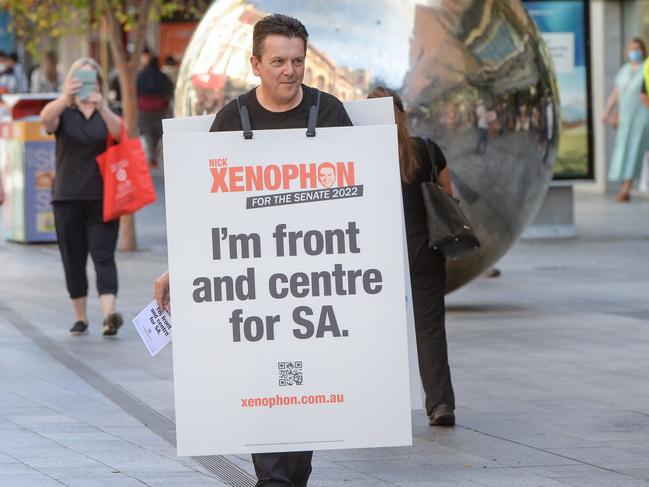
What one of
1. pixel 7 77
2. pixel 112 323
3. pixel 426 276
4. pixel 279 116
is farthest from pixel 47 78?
pixel 279 116

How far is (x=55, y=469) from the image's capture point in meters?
6.47

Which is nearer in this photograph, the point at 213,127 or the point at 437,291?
the point at 213,127

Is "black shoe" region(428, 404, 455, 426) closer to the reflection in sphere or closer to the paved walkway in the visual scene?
the paved walkway

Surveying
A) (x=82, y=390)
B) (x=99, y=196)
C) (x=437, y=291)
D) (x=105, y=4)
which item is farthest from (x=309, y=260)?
(x=105, y=4)

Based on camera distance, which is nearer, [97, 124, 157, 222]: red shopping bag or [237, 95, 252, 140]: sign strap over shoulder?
[237, 95, 252, 140]: sign strap over shoulder

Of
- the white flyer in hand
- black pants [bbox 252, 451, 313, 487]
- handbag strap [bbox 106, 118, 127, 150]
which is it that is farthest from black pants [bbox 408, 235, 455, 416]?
handbag strap [bbox 106, 118, 127, 150]

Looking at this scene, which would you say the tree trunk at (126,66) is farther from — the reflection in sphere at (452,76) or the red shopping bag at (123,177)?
the red shopping bag at (123,177)

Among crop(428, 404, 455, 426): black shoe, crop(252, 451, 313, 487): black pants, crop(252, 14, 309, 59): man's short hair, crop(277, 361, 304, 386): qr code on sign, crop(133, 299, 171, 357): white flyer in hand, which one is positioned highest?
crop(252, 14, 309, 59): man's short hair

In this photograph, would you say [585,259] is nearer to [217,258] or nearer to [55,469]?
[55,469]

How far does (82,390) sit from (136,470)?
1.98 metres

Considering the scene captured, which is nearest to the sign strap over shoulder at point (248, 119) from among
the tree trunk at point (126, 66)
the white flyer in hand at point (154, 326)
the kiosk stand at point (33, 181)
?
the white flyer in hand at point (154, 326)

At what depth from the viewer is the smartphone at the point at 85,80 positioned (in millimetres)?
10467

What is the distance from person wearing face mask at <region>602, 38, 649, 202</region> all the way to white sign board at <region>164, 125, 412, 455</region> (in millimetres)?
14494

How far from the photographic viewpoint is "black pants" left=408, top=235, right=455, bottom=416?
740 cm
